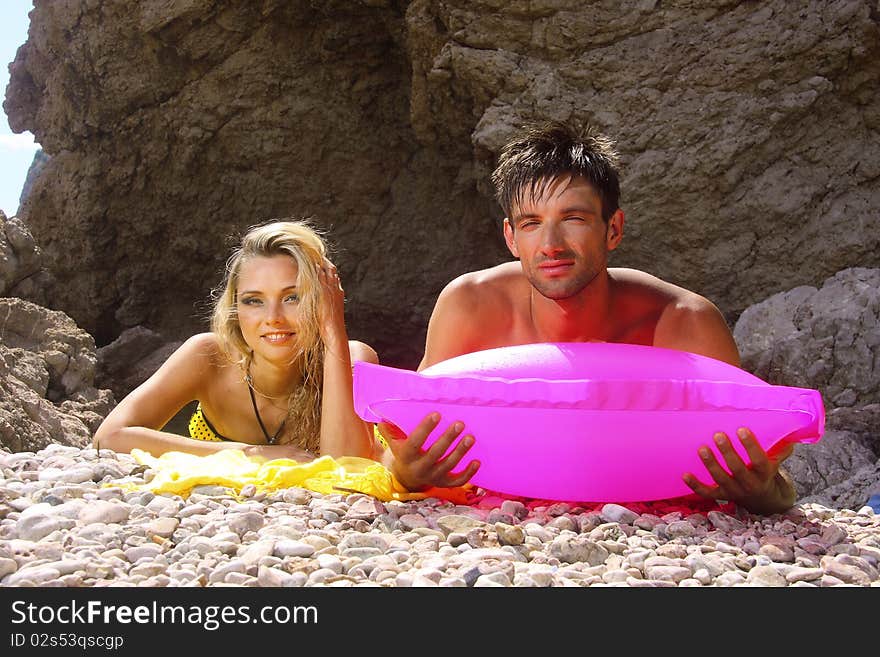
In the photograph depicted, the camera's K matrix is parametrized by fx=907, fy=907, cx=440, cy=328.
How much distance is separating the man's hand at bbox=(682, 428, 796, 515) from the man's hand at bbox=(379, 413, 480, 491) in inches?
23.0

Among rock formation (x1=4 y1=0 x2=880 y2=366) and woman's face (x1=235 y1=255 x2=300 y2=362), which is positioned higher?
rock formation (x1=4 y1=0 x2=880 y2=366)

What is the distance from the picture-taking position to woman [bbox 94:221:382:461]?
130 inches

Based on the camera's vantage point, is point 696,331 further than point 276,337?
No

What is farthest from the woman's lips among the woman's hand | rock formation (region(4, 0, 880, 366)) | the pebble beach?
rock formation (region(4, 0, 880, 366))

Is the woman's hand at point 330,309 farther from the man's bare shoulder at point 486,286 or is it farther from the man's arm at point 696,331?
the man's arm at point 696,331

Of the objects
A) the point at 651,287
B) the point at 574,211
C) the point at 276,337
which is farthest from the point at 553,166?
the point at 276,337

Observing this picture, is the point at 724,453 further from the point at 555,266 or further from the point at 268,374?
the point at 268,374

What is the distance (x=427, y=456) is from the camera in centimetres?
236

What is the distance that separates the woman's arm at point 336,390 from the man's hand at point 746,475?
4.44 feet

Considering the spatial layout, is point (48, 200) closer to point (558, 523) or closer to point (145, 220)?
point (145, 220)

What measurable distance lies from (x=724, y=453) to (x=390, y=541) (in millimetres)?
874

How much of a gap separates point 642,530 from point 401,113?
236 inches

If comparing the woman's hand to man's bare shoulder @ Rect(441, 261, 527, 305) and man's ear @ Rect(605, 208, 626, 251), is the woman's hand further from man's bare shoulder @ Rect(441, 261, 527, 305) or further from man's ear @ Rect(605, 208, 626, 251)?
man's ear @ Rect(605, 208, 626, 251)
